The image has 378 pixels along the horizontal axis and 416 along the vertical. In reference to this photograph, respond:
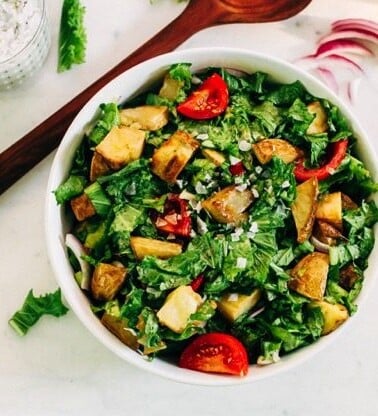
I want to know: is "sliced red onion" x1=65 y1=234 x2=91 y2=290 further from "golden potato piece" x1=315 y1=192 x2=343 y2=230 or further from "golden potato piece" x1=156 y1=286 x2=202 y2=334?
"golden potato piece" x1=315 y1=192 x2=343 y2=230


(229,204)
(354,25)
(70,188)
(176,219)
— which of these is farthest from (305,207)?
(354,25)

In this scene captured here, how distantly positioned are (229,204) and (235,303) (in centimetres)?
20

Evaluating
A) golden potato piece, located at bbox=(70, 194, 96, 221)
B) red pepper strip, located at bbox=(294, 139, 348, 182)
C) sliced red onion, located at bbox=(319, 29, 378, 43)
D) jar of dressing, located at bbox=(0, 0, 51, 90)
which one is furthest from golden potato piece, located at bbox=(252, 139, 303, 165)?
jar of dressing, located at bbox=(0, 0, 51, 90)

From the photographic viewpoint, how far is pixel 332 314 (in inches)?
72.2

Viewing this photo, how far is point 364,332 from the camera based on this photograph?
2.16 m

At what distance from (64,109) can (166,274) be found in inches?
20.7

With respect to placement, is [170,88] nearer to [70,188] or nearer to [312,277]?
[70,188]

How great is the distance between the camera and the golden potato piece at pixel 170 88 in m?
1.94

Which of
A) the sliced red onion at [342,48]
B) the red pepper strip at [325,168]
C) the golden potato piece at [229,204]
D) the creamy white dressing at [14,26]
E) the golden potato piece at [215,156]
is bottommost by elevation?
the golden potato piece at [229,204]

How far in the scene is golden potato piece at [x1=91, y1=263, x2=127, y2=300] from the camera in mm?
1831

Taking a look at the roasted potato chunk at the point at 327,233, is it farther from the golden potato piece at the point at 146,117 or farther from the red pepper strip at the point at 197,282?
the golden potato piece at the point at 146,117

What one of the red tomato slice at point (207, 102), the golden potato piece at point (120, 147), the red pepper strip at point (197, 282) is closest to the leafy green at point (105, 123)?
the golden potato piece at point (120, 147)

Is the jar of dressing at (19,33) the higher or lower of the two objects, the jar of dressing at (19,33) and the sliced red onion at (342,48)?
the higher

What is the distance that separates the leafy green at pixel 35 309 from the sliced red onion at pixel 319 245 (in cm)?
62
